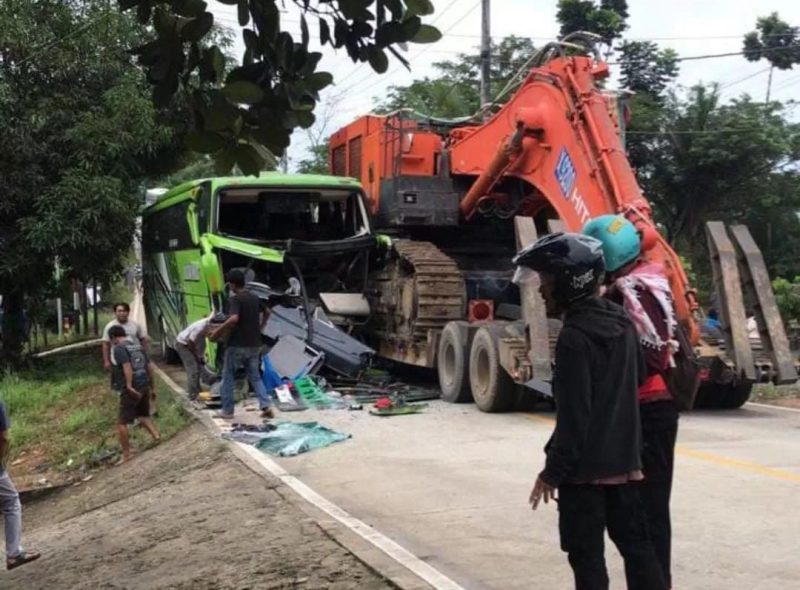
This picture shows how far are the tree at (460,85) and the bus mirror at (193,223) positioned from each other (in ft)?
53.0

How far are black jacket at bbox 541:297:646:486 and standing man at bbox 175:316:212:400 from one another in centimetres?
900

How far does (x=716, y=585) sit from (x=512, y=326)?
6573 millimetres

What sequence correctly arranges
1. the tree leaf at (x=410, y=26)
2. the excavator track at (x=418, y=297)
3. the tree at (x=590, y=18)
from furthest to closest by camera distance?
the tree at (x=590, y=18) < the excavator track at (x=418, y=297) < the tree leaf at (x=410, y=26)

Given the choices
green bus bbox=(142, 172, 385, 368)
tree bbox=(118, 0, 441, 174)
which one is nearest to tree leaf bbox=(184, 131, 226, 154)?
tree bbox=(118, 0, 441, 174)

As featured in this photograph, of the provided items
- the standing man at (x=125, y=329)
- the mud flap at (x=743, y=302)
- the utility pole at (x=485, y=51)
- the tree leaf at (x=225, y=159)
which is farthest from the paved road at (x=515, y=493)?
the utility pole at (x=485, y=51)

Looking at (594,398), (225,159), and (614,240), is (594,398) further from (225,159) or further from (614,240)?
(225,159)

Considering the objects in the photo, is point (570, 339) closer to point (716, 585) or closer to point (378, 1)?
point (378, 1)

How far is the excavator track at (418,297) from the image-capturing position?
40.8 feet

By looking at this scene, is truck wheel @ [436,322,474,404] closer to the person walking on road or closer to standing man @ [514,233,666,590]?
the person walking on road

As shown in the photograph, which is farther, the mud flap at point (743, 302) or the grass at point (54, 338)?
the grass at point (54, 338)

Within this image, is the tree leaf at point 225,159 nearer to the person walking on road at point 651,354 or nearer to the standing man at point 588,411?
the standing man at point 588,411

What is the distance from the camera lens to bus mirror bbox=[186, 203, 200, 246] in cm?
1403

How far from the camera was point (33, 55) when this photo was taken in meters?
17.4

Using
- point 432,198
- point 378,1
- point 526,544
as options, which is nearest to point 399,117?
point 432,198
